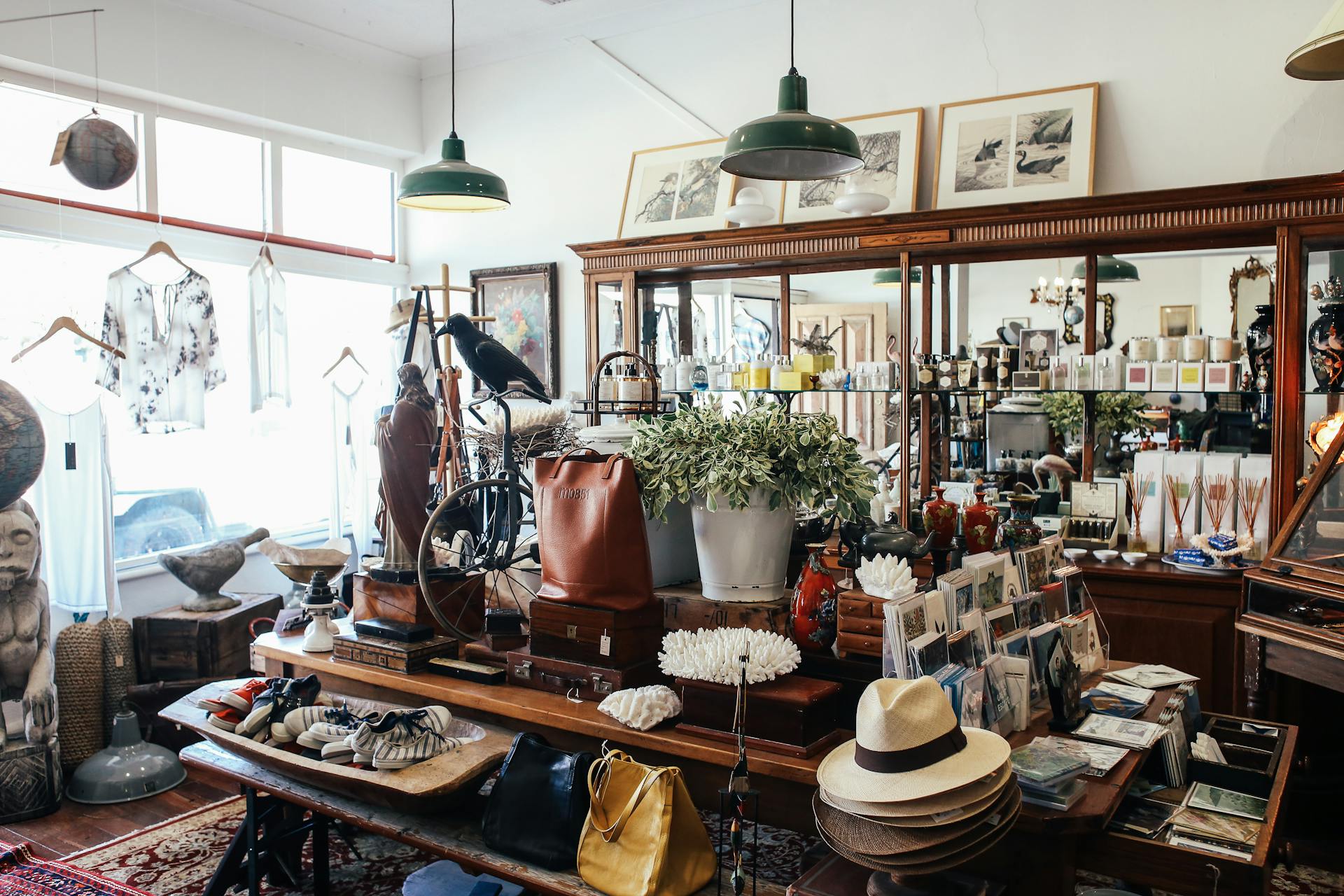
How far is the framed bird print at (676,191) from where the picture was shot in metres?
5.44

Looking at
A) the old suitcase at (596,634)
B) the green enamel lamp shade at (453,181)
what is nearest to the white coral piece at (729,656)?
the old suitcase at (596,634)

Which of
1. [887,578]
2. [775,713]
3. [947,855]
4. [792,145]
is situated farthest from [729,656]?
[792,145]

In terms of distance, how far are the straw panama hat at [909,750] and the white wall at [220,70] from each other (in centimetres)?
518

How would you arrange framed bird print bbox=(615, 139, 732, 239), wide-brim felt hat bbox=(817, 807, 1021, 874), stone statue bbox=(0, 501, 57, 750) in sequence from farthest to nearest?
framed bird print bbox=(615, 139, 732, 239)
stone statue bbox=(0, 501, 57, 750)
wide-brim felt hat bbox=(817, 807, 1021, 874)

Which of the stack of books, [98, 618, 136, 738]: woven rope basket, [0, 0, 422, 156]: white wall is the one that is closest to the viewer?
the stack of books

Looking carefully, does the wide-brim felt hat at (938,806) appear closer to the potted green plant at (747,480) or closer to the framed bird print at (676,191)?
the potted green plant at (747,480)

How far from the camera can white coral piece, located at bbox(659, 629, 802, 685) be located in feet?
6.47

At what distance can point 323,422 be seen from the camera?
20.6 ft

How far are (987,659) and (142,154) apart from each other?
5285mm

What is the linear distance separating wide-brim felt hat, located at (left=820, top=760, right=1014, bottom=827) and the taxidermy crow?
1596 mm

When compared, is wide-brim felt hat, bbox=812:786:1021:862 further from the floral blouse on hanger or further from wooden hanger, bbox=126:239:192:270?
wooden hanger, bbox=126:239:192:270

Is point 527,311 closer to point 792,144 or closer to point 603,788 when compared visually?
point 792,144

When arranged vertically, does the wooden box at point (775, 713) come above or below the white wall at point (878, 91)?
below

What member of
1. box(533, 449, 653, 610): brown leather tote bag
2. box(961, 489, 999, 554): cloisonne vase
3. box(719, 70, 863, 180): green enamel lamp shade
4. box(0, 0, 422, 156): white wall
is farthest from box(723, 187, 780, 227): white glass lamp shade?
box(0, 0, 422, 156): white wall
